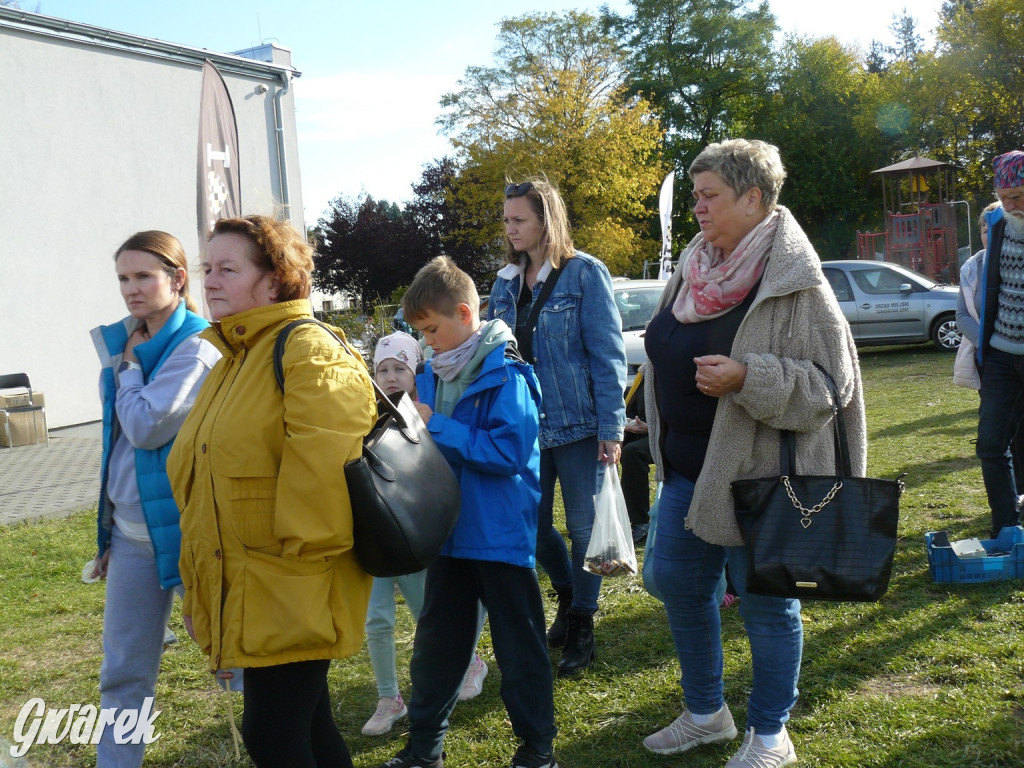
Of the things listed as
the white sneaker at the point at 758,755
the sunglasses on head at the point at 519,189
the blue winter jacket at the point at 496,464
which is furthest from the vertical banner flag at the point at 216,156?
the white sneaker at the point at 758,755

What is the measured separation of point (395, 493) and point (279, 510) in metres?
0.28

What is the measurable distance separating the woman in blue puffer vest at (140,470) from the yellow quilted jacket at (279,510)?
0.58 m

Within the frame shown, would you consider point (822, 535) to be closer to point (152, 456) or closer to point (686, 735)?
point (686, 735)

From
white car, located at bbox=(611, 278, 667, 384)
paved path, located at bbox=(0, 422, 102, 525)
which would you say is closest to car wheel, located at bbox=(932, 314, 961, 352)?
white car, located at bbox=(611, 278, 667, 384)

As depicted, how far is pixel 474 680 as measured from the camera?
3.78 metres

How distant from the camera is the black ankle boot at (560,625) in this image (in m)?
4.17

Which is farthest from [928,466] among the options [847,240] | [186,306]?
[847,240]

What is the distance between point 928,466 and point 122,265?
6340 mm

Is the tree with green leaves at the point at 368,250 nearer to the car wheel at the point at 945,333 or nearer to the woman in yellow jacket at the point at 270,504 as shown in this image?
the car wheel at the point at 945,333

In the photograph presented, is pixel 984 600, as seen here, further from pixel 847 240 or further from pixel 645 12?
pixel 645 12

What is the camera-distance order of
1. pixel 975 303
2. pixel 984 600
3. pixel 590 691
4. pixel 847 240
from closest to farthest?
pixel 590 691 < pixel 984 600 < pixel 975 303 < pixel 847 240

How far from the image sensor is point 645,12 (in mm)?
44125

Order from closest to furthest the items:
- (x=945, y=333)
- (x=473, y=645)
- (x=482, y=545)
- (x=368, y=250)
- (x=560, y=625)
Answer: (x=482, y=545) → (x=473, y=645) → (x=560, y=625) → (x=945, y=333) → (x=368, y=250)

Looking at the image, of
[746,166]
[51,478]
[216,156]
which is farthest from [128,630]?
[51,478]
